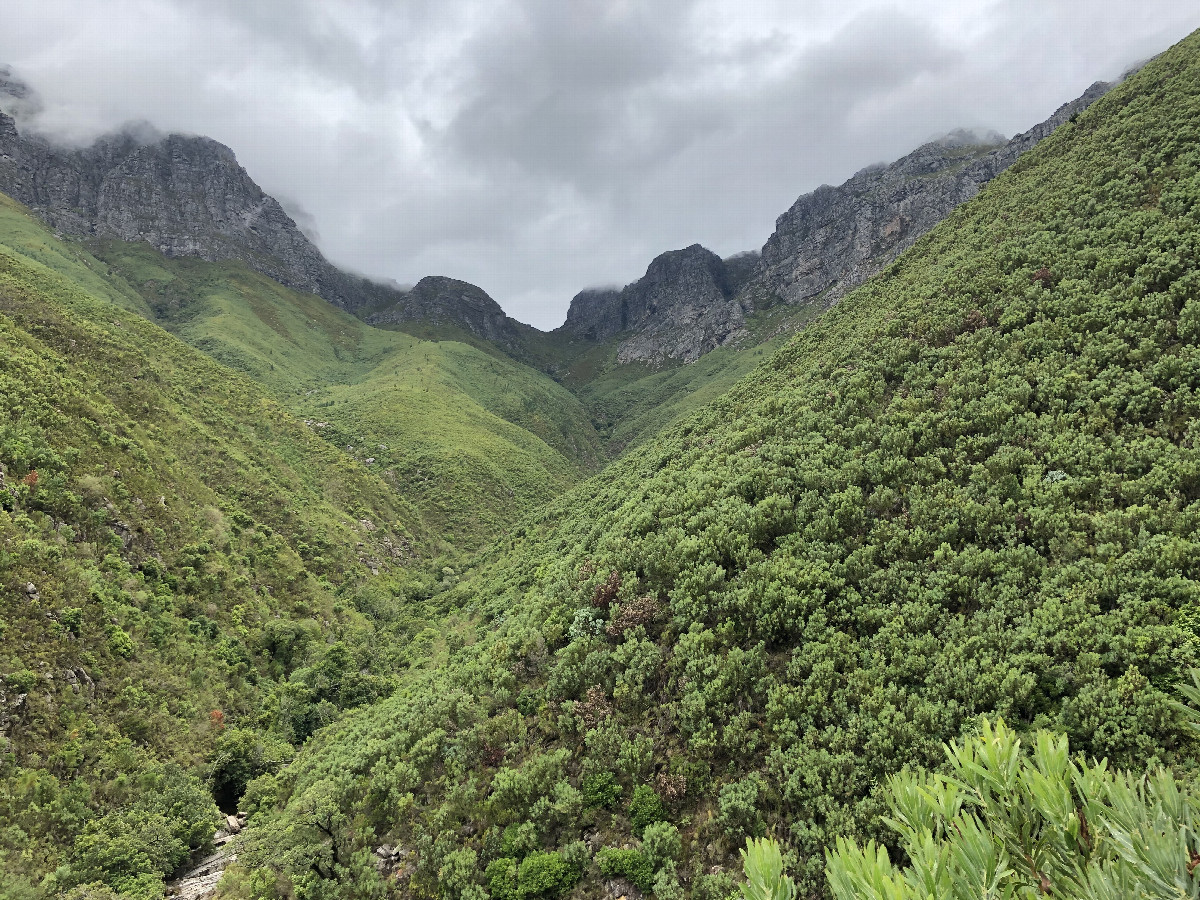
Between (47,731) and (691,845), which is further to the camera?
(47,731)

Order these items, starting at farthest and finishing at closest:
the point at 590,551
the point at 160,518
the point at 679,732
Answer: the point at 160,518 < the point at 590,551 < the point at 679,732

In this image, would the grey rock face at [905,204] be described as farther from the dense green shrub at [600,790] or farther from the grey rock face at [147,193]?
the grey rock face at [147,193]

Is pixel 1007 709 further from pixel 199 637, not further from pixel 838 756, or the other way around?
pixel 199 637

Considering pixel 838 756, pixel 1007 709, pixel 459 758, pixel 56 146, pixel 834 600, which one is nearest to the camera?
pixel 1007 709

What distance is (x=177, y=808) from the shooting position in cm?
1931

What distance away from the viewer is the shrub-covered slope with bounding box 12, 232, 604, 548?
71000mm

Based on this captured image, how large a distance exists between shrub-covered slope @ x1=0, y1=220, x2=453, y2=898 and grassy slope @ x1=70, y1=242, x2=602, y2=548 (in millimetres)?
20453

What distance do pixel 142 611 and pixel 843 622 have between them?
31116 mm

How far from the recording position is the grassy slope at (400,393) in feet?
233

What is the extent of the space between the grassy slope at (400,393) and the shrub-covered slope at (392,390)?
1.00 feet

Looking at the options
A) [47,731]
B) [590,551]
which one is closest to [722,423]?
[590,551]

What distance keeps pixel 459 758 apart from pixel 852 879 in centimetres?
1496

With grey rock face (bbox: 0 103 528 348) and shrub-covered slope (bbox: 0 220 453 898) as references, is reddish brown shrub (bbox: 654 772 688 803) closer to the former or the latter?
shrub-covered slope (bbox: 0 220 453 898)

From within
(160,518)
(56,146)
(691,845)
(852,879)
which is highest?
(56,146)
